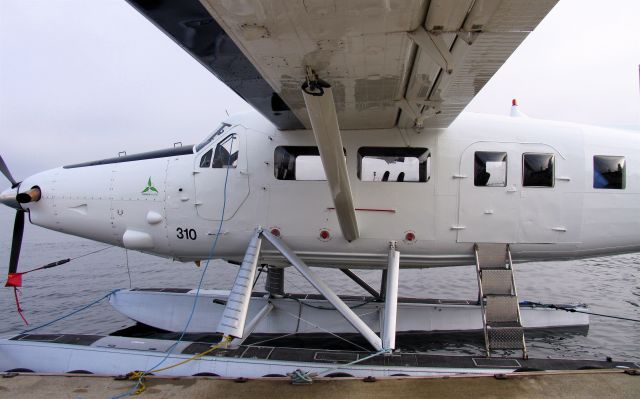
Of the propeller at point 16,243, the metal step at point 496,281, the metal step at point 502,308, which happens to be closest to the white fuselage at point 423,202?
the metal step at point 496,281

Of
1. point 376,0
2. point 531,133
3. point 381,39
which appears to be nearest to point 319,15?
point 376,0

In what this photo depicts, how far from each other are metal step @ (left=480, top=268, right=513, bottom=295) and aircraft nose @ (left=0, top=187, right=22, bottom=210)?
23.8ft

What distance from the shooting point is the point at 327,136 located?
430cm

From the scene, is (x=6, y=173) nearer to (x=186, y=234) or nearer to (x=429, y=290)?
(x=186, y=234)

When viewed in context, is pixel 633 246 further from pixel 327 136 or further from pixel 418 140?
pixel 327 136

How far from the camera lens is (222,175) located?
6469mm

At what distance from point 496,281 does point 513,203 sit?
1.14 meters

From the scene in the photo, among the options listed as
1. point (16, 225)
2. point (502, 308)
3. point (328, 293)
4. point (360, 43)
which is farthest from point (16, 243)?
point (502, 308)

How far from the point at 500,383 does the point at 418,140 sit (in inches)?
134

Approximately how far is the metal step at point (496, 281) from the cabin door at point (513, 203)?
0.47 metres

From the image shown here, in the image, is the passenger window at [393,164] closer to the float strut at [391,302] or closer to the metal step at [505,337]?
the float strut at [391,302]

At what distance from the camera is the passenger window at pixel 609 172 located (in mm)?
6148

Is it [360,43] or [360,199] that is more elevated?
[360,43]

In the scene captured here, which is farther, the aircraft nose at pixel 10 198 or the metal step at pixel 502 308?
the aircraft nose at pixel 10 198
